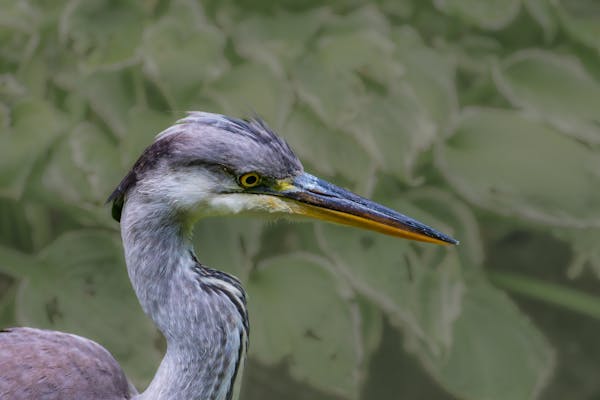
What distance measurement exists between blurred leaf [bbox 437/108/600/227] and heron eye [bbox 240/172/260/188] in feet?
3.57

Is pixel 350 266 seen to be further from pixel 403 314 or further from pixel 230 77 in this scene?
pixel 230 77

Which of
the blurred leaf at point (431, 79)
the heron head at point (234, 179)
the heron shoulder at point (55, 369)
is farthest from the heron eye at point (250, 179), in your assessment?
the blurred leaf at point (431, 79)

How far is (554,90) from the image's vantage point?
2664mm

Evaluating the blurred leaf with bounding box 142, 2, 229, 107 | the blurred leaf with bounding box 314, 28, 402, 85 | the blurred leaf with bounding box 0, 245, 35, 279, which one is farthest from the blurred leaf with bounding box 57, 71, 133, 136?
the blurred leaf with bounding box 314, 28, 402, 85

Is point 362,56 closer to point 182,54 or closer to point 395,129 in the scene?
point 395,129

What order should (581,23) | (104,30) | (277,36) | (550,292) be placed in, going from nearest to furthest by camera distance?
(104,30) → (277,36) → (550,292) → (581,23)

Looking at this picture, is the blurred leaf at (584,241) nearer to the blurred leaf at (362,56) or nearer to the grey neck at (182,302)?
the blurred leaf at (362,56)

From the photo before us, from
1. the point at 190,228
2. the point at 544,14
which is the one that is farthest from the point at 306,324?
the point at 544,14

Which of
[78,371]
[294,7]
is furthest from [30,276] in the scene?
[294,7]

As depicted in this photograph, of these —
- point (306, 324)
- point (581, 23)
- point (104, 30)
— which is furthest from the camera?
point (581, 23)

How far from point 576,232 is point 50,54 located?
1.55 metres

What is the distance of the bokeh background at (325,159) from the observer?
234 centimetres

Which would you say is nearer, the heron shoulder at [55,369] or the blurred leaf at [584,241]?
the heron shoulder at [55,369]

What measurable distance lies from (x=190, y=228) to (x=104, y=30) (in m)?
1.12
